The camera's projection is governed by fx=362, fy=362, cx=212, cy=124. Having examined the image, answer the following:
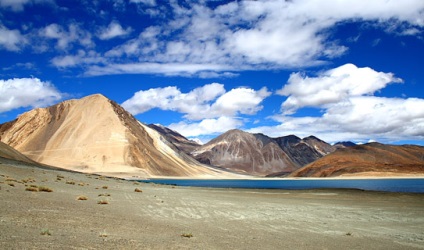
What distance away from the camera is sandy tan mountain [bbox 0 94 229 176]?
160375 millimetres

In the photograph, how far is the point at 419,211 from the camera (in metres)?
26.9

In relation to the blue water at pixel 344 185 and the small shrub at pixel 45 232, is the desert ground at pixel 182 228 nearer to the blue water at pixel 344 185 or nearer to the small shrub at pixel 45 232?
the small shrub at pixel 45 232

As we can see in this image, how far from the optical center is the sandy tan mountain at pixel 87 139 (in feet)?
526

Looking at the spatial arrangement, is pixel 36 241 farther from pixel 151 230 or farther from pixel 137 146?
pixel 137 146

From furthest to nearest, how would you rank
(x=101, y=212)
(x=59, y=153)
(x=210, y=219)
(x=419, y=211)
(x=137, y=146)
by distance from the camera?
(x=137, y=146)
(x=59, y=153)
(x=419, y=211)
(x=210, y=219)
(x=101, y=212)

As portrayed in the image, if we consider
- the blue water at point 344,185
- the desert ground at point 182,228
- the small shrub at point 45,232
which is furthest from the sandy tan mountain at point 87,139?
the small shrub at point 45,232

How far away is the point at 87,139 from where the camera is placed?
171125 millimetres

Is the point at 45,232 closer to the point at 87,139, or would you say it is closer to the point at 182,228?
the point at 182,228

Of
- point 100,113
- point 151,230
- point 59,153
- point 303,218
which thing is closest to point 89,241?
point 151,230

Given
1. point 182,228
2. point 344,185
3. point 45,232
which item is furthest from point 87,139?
point 45,232

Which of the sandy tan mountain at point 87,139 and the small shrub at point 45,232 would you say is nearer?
the small shrub at point 45,232

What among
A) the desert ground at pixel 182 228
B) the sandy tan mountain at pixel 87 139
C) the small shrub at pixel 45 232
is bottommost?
the desert ground at pixel 182 228

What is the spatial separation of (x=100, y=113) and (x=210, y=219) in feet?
578

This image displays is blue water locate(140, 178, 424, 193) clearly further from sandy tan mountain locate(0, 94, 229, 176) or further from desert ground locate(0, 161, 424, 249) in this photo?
sandy tan mountain locate(0, 94, 229, 176)
